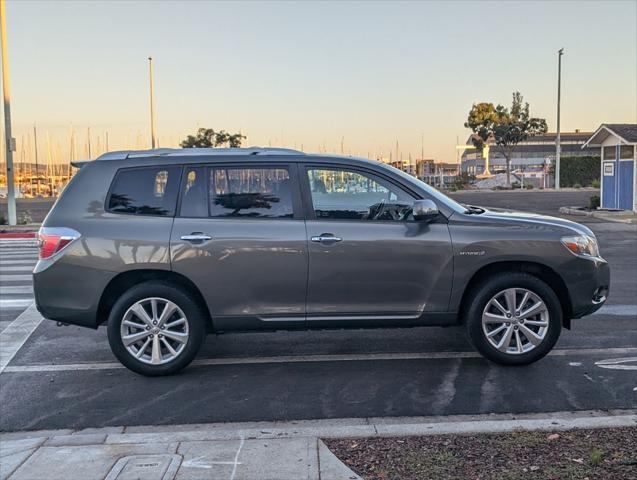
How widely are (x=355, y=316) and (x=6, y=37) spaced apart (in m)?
20.9

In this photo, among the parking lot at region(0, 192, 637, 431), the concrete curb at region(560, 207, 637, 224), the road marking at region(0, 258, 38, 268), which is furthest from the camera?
the concrete curb at region(560, 207, 637, 224)

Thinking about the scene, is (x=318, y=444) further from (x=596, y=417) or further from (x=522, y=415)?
(x=596, y=417)

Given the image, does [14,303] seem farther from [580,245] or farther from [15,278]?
[580,245]

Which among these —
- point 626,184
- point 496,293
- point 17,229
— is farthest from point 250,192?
point 626,184

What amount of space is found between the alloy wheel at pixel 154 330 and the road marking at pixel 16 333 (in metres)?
1.37

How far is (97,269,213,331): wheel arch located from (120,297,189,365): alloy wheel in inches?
8.3

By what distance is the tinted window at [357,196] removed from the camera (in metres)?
5.56

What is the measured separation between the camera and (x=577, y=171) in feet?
185

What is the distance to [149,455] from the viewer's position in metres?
3.87

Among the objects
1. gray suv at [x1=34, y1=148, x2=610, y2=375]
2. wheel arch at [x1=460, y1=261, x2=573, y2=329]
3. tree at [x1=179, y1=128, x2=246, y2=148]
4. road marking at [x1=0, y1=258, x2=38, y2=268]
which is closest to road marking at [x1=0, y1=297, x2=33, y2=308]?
gray suv at [x1=34, y1=148, x2=610, y2=375]

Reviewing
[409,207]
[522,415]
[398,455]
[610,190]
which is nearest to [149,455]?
[398,455]

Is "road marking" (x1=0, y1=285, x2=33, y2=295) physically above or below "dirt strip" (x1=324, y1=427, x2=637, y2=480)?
above

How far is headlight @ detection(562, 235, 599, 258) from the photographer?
18.3 feet

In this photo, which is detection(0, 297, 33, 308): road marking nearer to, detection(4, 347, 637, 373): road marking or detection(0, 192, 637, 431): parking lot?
detection(0, 192, 637, 431): parking lot
